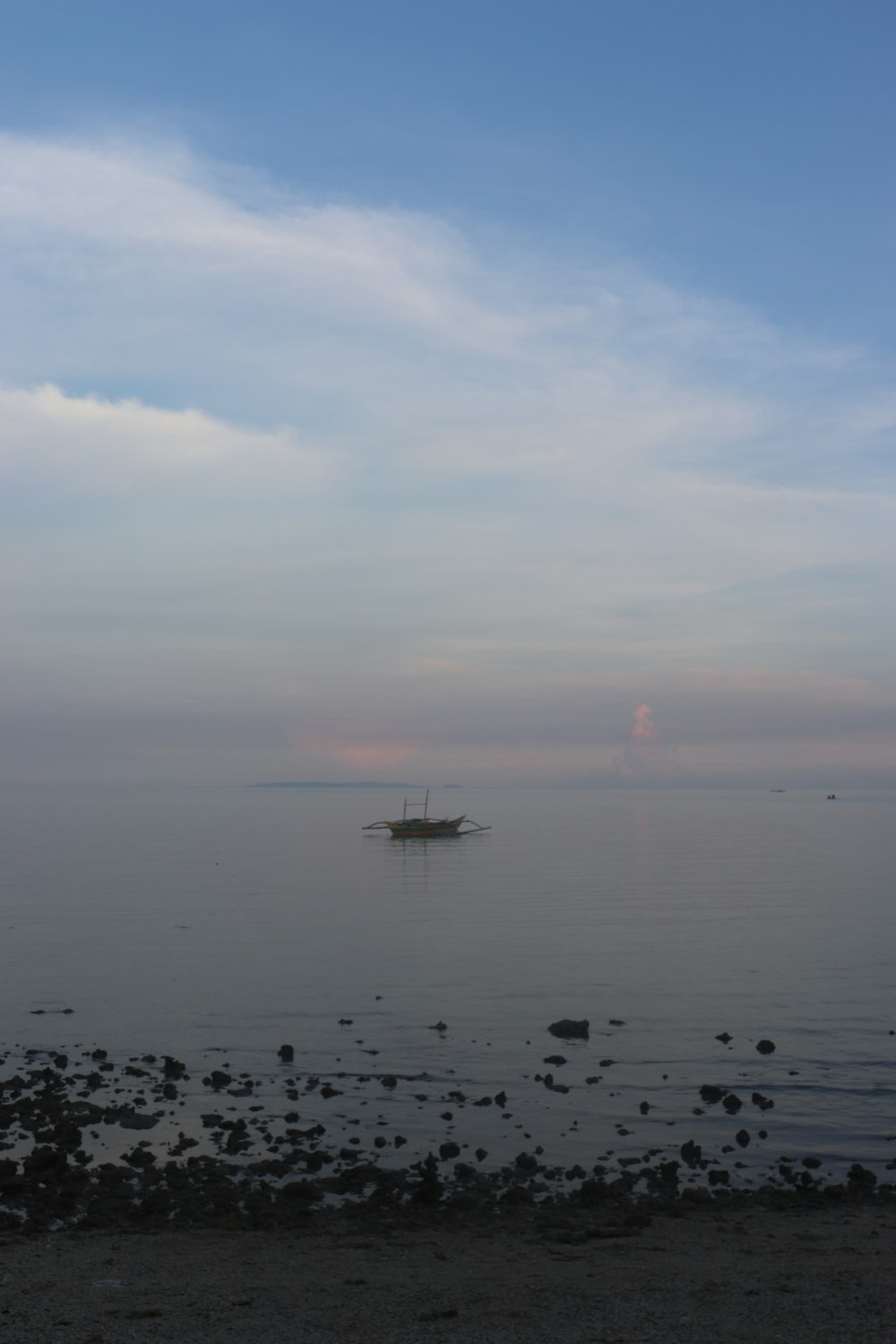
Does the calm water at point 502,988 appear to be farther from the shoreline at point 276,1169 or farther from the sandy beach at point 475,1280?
the sandy beach at point 475,1280

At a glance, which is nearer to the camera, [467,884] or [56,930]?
[56,930]

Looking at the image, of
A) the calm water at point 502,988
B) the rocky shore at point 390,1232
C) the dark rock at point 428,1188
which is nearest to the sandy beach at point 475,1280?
the rocky shore at point 390,1232

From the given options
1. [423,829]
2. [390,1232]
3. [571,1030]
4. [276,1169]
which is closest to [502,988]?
[571,1030]

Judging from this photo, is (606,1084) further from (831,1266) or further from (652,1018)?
(831,1266)

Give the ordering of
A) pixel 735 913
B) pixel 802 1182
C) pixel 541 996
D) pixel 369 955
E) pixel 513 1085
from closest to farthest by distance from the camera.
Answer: pixel 802 1182 → pixel 513 1085 → pixel 541 996 → pixel 369 955 → pixel 735 913

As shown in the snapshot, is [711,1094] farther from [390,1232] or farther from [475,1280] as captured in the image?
[475,1280]

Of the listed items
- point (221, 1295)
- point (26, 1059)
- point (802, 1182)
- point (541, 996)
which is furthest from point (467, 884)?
point (221, 1295)

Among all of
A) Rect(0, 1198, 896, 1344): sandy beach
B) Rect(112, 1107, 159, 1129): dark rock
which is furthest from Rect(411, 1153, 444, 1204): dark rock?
Rect(112, 1107, 159, 1129): dark rock

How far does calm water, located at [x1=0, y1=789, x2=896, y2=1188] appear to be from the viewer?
24.1m

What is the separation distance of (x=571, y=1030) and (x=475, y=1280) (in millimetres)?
17625

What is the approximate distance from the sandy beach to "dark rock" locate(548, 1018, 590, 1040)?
1325cm

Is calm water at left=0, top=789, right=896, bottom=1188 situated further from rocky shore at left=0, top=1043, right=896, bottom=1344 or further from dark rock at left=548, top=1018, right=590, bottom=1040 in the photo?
rocky shore at left=0, top=1043, right=896, bottom=1344

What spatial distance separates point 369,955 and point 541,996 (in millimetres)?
11540

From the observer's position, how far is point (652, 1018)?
33781 millimetres
